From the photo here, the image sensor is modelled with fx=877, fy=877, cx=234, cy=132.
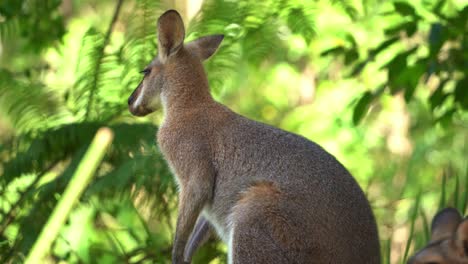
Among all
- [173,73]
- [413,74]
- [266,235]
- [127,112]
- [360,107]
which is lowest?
[127,112]

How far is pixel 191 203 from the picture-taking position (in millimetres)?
3326

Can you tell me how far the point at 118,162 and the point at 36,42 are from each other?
156 cm

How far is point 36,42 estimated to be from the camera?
570 cm

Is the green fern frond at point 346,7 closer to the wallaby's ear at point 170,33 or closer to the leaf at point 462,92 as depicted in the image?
the leaf at point 462,92

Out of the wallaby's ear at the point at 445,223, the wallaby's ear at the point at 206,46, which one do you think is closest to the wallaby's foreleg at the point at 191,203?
the wallaby's ear at the point at 206,46

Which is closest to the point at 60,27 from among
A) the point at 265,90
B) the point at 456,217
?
the point at 456,217

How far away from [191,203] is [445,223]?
96cm

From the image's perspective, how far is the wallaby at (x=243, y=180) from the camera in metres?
2.95

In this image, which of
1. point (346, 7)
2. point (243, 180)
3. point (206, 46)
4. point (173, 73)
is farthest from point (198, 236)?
point (346, 7)

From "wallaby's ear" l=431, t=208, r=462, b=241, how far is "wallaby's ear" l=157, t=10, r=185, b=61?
1293mm

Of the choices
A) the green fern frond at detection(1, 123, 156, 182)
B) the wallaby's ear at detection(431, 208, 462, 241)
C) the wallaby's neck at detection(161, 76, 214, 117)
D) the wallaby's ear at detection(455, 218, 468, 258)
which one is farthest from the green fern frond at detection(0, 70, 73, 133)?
the wallaby's ear at detection(455, 218, 468, 258)

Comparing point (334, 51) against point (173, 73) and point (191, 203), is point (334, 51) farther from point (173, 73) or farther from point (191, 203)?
point (191, 203)

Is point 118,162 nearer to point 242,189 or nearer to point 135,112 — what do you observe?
point 135,112

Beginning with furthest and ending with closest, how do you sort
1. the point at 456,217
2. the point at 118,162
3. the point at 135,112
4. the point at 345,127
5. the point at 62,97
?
the point at 345,127
the point at 62,97
the point at 118,162
the point at 135,112
the point at 456,217
